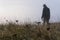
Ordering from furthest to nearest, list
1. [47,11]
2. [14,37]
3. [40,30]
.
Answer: [47,11]
[40,30]
[14,37]

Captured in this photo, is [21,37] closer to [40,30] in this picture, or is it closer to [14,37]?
[14,37]

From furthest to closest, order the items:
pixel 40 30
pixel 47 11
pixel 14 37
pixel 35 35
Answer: pixel 47 11 → pixel 40 30 → pixel 35 35 → pixel 14 37

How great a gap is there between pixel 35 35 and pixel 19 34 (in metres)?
0.45

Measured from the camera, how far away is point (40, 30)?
6641mm

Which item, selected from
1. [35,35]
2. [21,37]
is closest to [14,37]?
[21,37]

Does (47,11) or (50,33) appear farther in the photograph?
(47,11)

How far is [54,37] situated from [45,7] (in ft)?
23.7

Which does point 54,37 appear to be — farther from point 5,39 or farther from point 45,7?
point 45,7

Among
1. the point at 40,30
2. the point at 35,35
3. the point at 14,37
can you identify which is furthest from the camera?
the point at 40,30

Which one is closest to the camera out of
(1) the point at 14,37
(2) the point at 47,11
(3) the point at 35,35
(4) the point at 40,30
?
(1) the point at 14,37

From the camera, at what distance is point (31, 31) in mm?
6484

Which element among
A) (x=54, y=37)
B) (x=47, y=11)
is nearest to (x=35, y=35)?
(x=54, y=37)

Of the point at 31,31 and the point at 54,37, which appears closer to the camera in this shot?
the point at 54,37

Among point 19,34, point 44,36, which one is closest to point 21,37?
point 19,34
